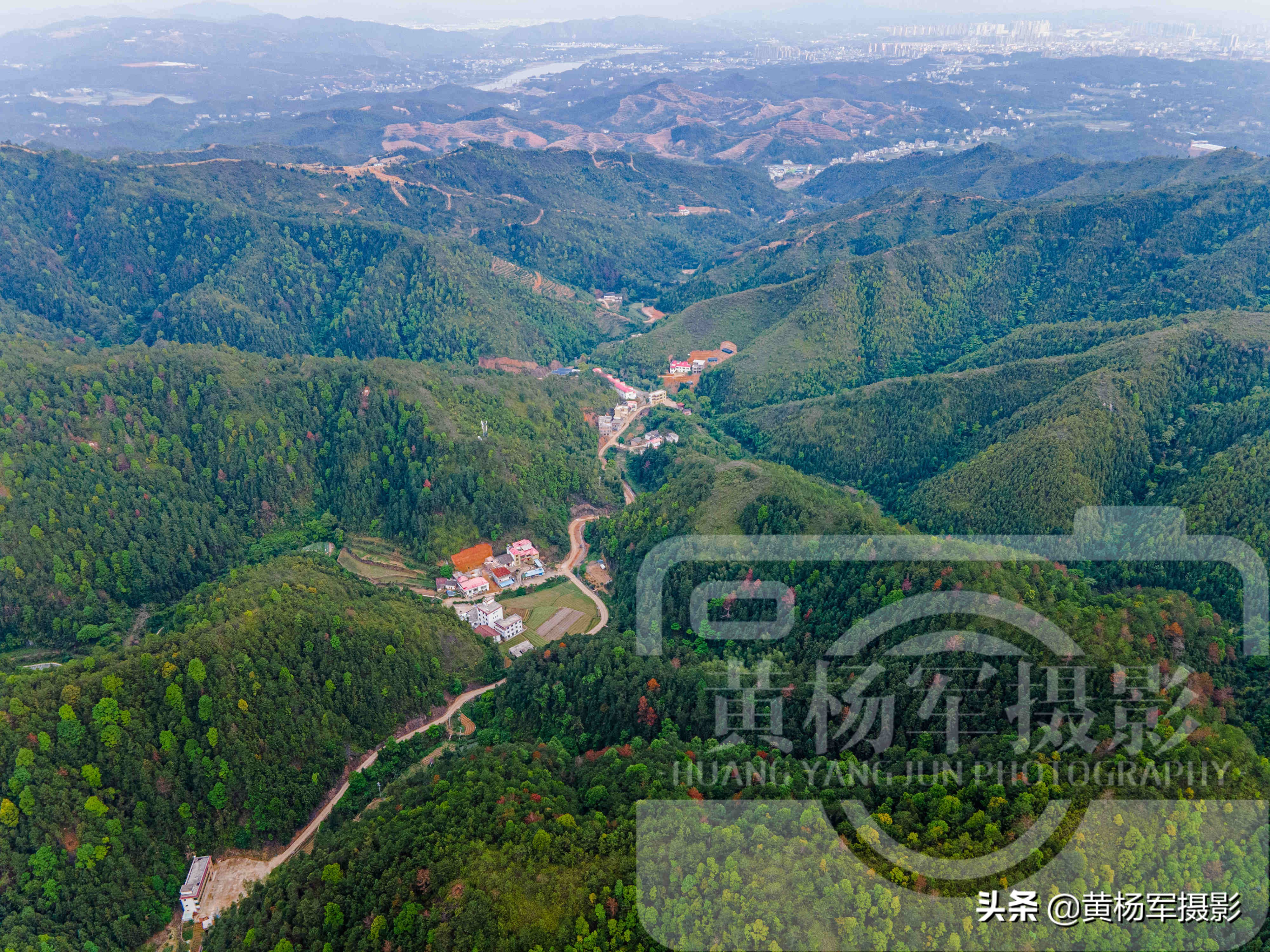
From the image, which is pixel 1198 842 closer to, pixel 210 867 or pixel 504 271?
pixel 210 867

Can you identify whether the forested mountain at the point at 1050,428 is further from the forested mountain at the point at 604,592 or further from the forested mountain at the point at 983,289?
the forested mountain at the point at 983,289

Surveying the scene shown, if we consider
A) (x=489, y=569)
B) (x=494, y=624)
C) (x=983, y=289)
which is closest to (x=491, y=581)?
(x=489, y=569)

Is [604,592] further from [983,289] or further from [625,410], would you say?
[983,289]

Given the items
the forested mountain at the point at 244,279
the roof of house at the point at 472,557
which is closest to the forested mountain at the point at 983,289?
the forested mountain at the point at 244,279

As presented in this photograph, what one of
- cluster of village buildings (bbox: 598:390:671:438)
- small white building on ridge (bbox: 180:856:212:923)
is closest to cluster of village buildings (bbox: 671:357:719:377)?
cluster of village buildings (bbox: 598:390:671:438)

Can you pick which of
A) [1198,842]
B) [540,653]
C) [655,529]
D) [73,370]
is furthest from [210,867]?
[73,370]

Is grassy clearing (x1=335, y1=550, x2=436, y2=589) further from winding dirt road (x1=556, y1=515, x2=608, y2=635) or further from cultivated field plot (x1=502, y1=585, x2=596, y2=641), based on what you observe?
winding dirt road (x1=556, y1=515, x2=608, y2=635)
